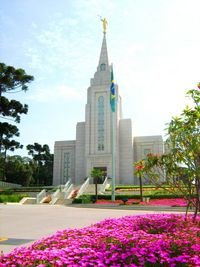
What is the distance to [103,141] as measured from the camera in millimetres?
54656

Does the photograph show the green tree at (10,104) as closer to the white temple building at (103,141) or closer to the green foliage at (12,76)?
the green foliage at (12,76)

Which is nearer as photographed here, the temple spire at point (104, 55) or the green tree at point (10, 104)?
the green tree at point (10, 104)

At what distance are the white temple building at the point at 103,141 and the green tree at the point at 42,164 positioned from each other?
11962 millimetres

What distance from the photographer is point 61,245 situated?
5711 mm

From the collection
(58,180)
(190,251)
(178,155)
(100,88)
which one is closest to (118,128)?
(100,88)

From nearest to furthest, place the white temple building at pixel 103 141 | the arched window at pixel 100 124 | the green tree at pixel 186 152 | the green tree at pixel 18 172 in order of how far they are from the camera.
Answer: the green tree at pixel 186 152 < the white temple building at pixel 103 141 < the arched window at pixel 100 124 < the green tree at pixel 18 172

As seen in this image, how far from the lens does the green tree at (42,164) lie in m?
70.9

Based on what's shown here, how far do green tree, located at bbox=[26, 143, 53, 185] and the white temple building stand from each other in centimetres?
1196

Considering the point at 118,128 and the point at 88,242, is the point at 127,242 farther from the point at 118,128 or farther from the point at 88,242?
the point at 118,128

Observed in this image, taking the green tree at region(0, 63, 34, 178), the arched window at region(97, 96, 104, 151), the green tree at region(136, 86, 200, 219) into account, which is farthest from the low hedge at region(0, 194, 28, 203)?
the green tree at region(136, 86, 200, 219)

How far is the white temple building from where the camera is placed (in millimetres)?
54031

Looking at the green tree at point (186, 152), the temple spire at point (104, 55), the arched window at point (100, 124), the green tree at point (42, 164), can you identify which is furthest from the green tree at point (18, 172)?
the green tree at point (186, 152)

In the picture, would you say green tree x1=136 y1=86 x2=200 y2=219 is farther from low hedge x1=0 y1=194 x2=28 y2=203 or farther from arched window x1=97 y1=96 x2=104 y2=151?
arched window x1=97 y1=96 x2=104 y2=151

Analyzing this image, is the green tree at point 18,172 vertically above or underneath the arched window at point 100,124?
underneath
